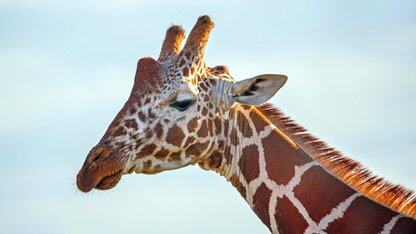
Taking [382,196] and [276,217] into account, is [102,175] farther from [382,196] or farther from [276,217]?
[382,196]

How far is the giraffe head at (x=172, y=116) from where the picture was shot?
1551 cm

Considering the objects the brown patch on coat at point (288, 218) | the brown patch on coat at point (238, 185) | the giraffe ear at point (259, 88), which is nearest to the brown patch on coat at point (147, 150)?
the brown patch on coat at point (238, 185)

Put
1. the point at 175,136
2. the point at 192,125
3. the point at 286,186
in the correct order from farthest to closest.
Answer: the point at 192,125, the point at 175,136, the point at 286,186

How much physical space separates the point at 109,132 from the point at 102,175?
695 mm

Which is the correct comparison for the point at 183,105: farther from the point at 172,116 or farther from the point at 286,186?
the point at 286,186

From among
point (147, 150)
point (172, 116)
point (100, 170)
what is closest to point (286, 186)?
point (172, 116)

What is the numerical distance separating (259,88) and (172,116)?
1.34m

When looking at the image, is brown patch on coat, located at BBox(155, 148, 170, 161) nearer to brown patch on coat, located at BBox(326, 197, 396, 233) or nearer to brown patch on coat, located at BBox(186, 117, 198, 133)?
brown patch on coat, located at BBox(186, 117, 198, 133)

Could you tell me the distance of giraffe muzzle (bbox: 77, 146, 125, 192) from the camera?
15.3 meters

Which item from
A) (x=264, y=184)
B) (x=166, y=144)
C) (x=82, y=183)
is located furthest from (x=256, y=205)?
(x=82, y=183)

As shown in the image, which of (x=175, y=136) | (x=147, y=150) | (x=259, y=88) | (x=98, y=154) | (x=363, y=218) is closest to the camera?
(x=363, y=218)

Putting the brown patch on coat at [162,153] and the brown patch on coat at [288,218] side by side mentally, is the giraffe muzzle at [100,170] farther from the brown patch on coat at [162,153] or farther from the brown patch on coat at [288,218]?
the brown patch on coat at [288,218]

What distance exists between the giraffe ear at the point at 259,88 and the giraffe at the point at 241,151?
0.05 ft

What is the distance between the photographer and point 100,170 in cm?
1527
